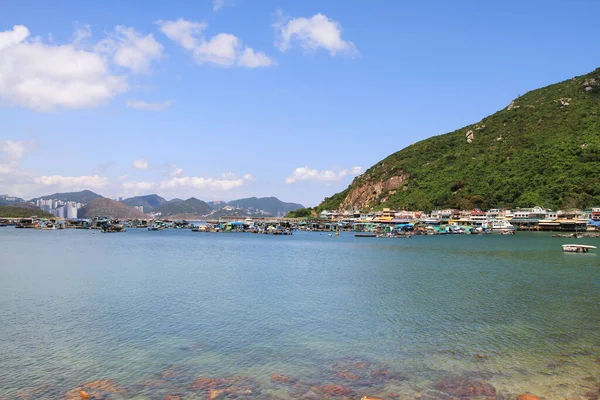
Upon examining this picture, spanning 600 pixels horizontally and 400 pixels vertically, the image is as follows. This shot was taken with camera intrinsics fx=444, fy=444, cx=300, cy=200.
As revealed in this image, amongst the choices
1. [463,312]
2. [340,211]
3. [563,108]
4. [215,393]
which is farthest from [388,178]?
[215,393]

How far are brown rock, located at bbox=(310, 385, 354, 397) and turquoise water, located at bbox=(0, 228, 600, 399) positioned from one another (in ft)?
0.43

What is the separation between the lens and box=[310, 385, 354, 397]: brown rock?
12.0 metres

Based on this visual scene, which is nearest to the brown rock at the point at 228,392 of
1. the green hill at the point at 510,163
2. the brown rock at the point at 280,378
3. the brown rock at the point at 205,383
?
the brown rock at the point at 205,383

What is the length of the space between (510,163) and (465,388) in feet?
422

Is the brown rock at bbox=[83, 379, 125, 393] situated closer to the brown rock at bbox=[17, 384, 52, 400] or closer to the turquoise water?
the turquoise water

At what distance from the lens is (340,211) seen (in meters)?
169

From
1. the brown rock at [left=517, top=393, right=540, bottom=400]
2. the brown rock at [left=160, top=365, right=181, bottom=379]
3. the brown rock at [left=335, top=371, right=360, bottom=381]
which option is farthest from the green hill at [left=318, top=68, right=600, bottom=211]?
the brown rock at [left=160, top=365, right=181, bottom=379]

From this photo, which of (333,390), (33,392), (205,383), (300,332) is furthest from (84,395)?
(300,332)

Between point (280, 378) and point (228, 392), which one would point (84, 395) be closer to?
point (228, 392)

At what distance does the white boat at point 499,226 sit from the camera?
10632 centimetres

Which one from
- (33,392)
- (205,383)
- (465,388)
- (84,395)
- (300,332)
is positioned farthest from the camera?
(300,332)

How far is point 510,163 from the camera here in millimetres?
127375

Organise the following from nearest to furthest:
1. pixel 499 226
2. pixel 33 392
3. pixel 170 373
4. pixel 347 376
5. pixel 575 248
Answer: pixel 33 392 < pixel 347 376 < pixel 170 373 < pixel 575 248 < pixel 499 226

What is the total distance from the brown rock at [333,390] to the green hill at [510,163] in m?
114
